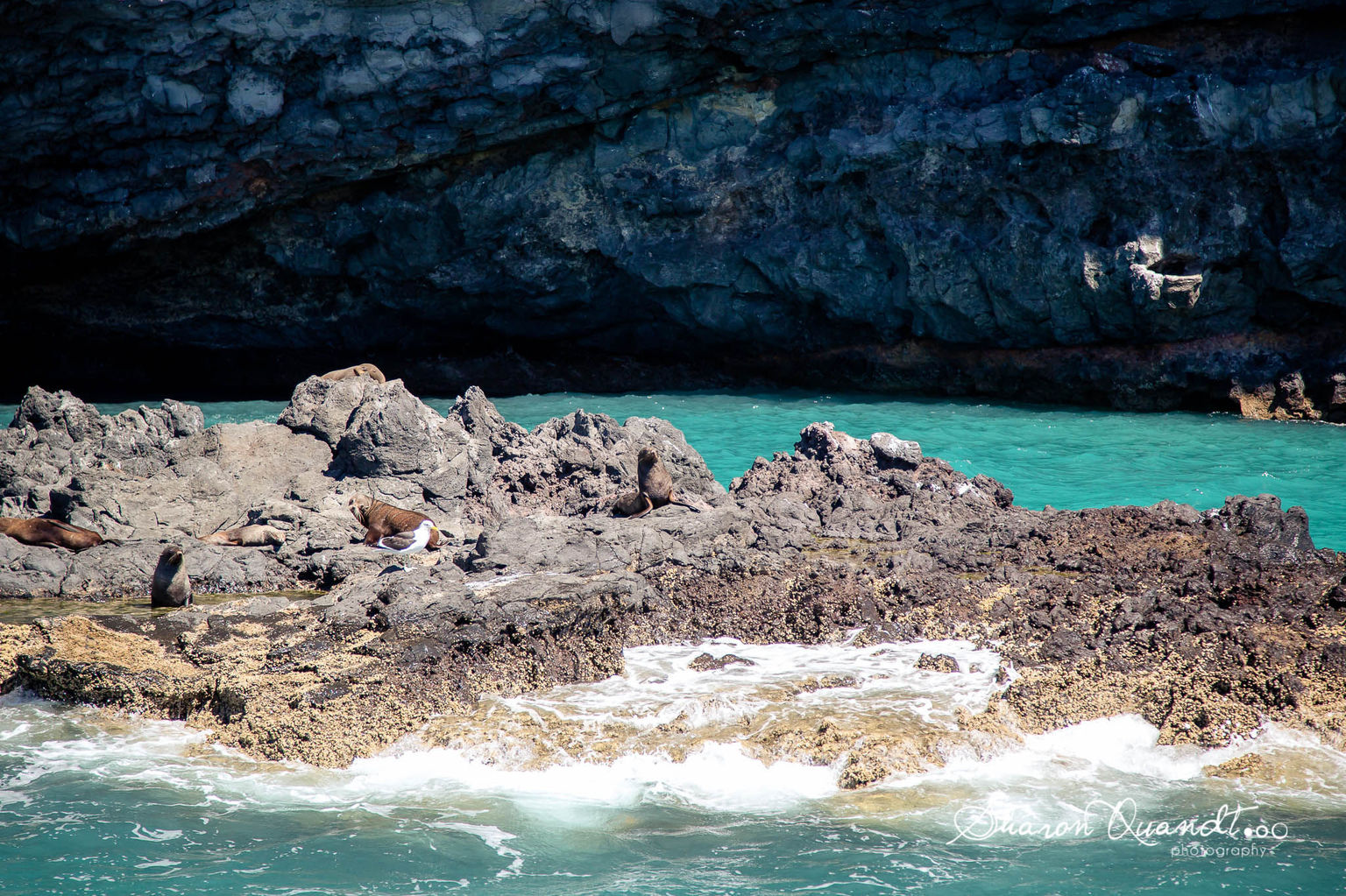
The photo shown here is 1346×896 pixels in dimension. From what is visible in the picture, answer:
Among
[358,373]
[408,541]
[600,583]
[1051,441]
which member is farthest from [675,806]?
[1051,441]

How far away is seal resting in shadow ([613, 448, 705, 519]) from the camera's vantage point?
8133 millimetres

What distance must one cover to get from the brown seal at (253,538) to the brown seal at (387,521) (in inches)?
22.8

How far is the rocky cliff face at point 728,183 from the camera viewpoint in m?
14.8

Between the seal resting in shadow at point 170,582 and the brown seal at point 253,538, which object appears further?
the brown seal at point 253,538

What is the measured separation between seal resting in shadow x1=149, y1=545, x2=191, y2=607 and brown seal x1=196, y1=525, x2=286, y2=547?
1.01 meters

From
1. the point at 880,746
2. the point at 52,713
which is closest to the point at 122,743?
the point at 52,713

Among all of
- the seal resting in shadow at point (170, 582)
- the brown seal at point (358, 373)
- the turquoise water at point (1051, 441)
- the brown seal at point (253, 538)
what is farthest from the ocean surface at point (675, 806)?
the brown seal at point (358, 373)

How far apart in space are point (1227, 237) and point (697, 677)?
42.0ft

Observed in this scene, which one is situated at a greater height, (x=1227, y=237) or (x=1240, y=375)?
(x=1227, y=237)

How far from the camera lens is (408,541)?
7559mm

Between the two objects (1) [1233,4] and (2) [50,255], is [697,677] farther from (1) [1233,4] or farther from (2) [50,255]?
(2) [50,255]

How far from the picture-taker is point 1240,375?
15516mm

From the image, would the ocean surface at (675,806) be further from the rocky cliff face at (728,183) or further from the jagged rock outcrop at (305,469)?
the rocky cliff face at (728,183)

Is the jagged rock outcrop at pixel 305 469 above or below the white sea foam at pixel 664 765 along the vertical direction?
above
